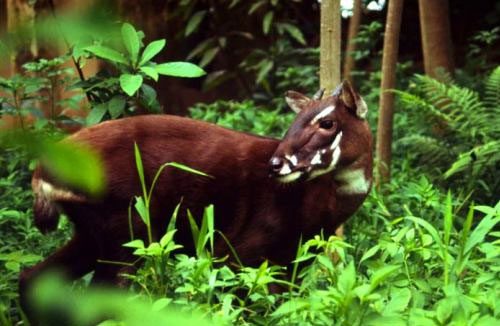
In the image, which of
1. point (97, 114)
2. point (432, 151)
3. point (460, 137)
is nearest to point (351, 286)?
point (97, 114)

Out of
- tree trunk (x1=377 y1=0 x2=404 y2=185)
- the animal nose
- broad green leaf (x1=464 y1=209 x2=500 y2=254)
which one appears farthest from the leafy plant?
tree trunk (x1=377 y1=0 x2=404 y2=185)

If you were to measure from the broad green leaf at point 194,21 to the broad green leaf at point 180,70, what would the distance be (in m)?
5.21

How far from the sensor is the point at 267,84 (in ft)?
31.0

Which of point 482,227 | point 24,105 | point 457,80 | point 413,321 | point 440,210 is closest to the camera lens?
point 413,321

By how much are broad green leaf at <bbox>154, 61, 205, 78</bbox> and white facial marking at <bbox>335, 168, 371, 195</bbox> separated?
83 cm

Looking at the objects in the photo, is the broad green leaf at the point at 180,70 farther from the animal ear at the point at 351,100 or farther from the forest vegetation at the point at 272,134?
the animal ear at the point at 351,100

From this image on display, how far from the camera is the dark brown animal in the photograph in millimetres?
3871

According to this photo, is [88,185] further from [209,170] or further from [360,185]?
[360,185]

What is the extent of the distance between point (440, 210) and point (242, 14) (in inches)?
226

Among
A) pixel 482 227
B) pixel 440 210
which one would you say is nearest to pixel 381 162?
pixel 440 210

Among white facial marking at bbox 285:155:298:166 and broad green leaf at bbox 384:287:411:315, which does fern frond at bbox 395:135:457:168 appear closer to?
white facial marking at bbox 285:155:298:166

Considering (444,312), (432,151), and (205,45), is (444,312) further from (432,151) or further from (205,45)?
(205,45)

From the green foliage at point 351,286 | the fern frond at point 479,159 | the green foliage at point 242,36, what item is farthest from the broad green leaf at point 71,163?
the green foliage at point 242,36

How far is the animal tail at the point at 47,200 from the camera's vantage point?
141 inches
